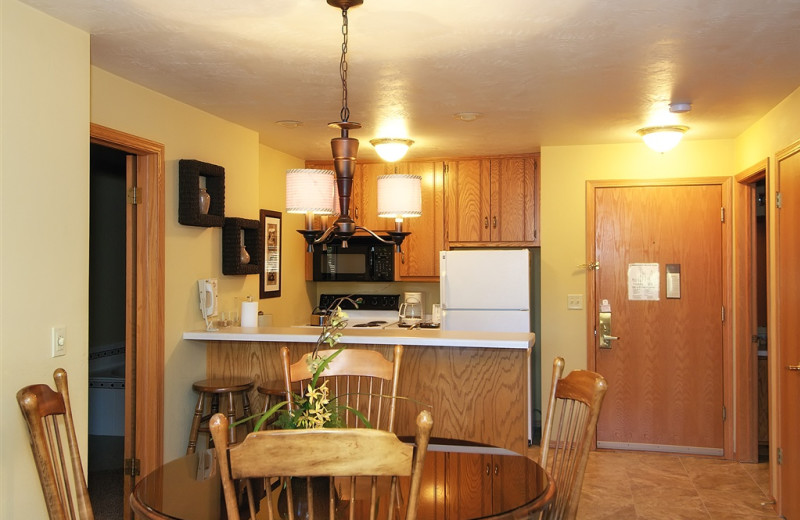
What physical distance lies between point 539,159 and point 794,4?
308 cm

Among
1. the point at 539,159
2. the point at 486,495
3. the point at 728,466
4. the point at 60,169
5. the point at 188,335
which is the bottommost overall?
the point at 728,466

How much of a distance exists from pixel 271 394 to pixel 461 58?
1866 mm

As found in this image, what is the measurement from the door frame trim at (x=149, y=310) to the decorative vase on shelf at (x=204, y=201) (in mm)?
268

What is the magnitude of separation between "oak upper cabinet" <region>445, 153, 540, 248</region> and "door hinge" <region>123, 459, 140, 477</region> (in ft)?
9.67

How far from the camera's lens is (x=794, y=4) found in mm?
2412

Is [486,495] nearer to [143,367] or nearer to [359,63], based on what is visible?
[359,63]

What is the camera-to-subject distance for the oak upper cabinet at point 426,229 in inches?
225

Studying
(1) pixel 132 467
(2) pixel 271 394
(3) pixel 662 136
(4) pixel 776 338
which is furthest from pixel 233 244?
(4) pixel 776 338

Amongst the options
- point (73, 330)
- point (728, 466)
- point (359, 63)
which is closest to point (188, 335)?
point (73, 330)

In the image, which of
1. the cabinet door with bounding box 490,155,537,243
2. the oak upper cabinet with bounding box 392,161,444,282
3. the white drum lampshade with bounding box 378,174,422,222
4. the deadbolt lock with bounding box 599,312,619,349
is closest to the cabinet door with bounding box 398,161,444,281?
the oak upper cabinet with bounding box 392,161,444,282

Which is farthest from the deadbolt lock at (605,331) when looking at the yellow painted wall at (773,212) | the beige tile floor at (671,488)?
the yellow painted wall at (773,212)

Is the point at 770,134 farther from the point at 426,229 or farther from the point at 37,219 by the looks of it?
the point at 37,219

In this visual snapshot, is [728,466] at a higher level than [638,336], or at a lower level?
lower

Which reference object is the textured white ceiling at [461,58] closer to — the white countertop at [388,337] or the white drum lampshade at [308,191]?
the white drum lampshade at [308,191]
